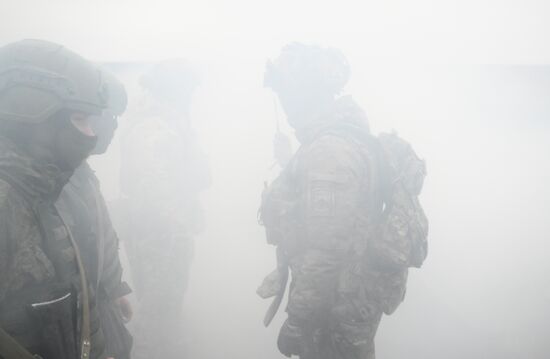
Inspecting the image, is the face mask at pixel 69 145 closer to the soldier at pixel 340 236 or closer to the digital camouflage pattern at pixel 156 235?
the soldier at pixel 340 236

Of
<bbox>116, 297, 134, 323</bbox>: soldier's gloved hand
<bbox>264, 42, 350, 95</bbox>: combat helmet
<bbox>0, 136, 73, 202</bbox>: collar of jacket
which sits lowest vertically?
<bbox>116, 297, 134, 323</bbox>: soldier's gloved hand

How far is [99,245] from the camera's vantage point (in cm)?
186

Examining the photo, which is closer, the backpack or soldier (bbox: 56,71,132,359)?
soldier (bbox: 56,71,132,359)

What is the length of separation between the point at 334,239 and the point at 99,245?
1410 millimetres

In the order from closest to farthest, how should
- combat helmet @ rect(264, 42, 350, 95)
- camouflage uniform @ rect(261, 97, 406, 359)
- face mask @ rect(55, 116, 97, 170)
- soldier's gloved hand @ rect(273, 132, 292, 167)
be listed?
face mask @ rect(55, 116, 97, 170)
camouflage uniform @ rect(261, 97, 406, 359)
combat helmet @ rect(264, 42, 350, 95)
soldier's gloved hand @ rect(273, 132, 292, 167)

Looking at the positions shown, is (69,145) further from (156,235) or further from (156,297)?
(156,297)

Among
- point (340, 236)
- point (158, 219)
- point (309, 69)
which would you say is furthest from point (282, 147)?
point (158, 219)

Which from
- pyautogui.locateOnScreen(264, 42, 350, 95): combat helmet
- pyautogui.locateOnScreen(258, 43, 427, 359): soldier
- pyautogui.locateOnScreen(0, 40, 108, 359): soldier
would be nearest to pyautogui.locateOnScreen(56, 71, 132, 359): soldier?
pyautogui.locateOnScreen(0, 40, 108, 359): soldier

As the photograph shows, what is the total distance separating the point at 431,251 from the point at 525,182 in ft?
14.5

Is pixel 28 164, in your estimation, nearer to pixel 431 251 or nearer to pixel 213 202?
pixel 213 202

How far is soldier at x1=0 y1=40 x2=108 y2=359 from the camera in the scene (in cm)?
116

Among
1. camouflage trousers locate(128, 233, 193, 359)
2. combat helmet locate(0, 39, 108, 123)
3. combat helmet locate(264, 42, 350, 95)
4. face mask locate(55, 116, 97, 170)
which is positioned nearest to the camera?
combat helmet locate(0, 39, 108, 123)

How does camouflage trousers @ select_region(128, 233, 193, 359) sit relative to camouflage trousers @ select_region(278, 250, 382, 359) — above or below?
below

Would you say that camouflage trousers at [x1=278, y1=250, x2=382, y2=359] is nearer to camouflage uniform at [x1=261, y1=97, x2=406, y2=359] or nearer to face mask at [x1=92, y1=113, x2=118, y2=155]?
camouflage uniform at [x1=261, y1=97, x2=406, y2=359]
